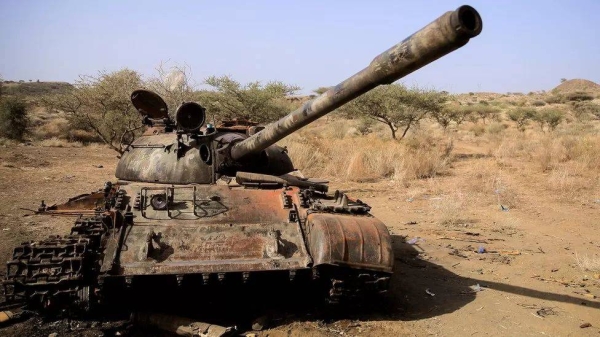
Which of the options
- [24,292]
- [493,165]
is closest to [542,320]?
[24,292]

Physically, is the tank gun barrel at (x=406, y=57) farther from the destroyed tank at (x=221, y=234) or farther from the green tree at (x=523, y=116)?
the green tree at (x=523, y=116)

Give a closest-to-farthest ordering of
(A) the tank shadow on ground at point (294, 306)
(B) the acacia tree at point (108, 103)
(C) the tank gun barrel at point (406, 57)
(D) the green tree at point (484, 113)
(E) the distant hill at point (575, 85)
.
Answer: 1. (C) the tank gun barrel at point (406, 57)
2. (A) the tank shadow on ground at point (294, 306)
3. (B) the acacia tree at point (108, 103)
4. (D) the green tree at point (484, 113)
5. (E) the distant hill at point (575, 85)

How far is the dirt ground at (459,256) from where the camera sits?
217 inches

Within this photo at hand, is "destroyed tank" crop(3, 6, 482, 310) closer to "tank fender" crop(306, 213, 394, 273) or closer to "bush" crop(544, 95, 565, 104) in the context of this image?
"tank fender" crop(306, 213, 394, 273)

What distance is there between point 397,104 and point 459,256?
14741 millimetres

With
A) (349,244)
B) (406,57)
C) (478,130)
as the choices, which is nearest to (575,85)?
(478,130)

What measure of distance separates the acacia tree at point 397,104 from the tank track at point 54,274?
18806mm

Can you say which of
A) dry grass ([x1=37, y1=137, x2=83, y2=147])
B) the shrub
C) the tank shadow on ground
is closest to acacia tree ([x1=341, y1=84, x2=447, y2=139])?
the shrub

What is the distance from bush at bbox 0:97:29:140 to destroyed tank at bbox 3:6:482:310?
22.4 m

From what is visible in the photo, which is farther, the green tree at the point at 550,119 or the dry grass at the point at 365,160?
the green tree at the point at 550,119

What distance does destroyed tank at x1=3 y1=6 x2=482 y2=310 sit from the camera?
4.62m

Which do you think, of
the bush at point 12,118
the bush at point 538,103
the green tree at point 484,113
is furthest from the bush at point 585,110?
the bush at point 12,118

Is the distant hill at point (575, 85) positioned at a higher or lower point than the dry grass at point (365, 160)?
higher

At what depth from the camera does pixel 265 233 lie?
217 inches
